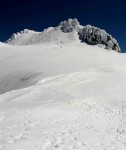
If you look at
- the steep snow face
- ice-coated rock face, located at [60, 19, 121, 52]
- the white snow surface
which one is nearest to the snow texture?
the white snow surface

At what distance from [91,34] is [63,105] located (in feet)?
239

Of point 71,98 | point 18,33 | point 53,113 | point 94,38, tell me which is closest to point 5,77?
point 71,98

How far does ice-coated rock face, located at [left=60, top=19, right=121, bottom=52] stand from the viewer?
9334 centimetres

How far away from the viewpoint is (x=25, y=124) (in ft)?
61.6

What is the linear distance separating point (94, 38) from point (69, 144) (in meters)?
80.2

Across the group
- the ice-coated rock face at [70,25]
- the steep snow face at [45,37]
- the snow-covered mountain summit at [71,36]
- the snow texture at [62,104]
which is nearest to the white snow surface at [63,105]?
the snow texture at [62,104]

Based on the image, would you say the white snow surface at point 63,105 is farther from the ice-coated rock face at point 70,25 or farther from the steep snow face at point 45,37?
the ice-coated rock face at point 70,25

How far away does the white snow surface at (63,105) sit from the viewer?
53.2ft

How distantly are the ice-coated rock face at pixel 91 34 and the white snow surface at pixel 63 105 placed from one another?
4925cm

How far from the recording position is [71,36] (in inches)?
3684

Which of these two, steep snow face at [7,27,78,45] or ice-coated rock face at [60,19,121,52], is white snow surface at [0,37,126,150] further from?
ice-coated rock face at [60,19,121,52]

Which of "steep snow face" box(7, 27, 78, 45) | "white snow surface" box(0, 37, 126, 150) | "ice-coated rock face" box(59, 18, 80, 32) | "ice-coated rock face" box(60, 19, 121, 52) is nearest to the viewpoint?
"white snow surface" box(0, 37, 126, 150)

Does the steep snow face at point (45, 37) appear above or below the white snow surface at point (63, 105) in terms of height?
above

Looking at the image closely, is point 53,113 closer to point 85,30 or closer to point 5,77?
point 5,77
